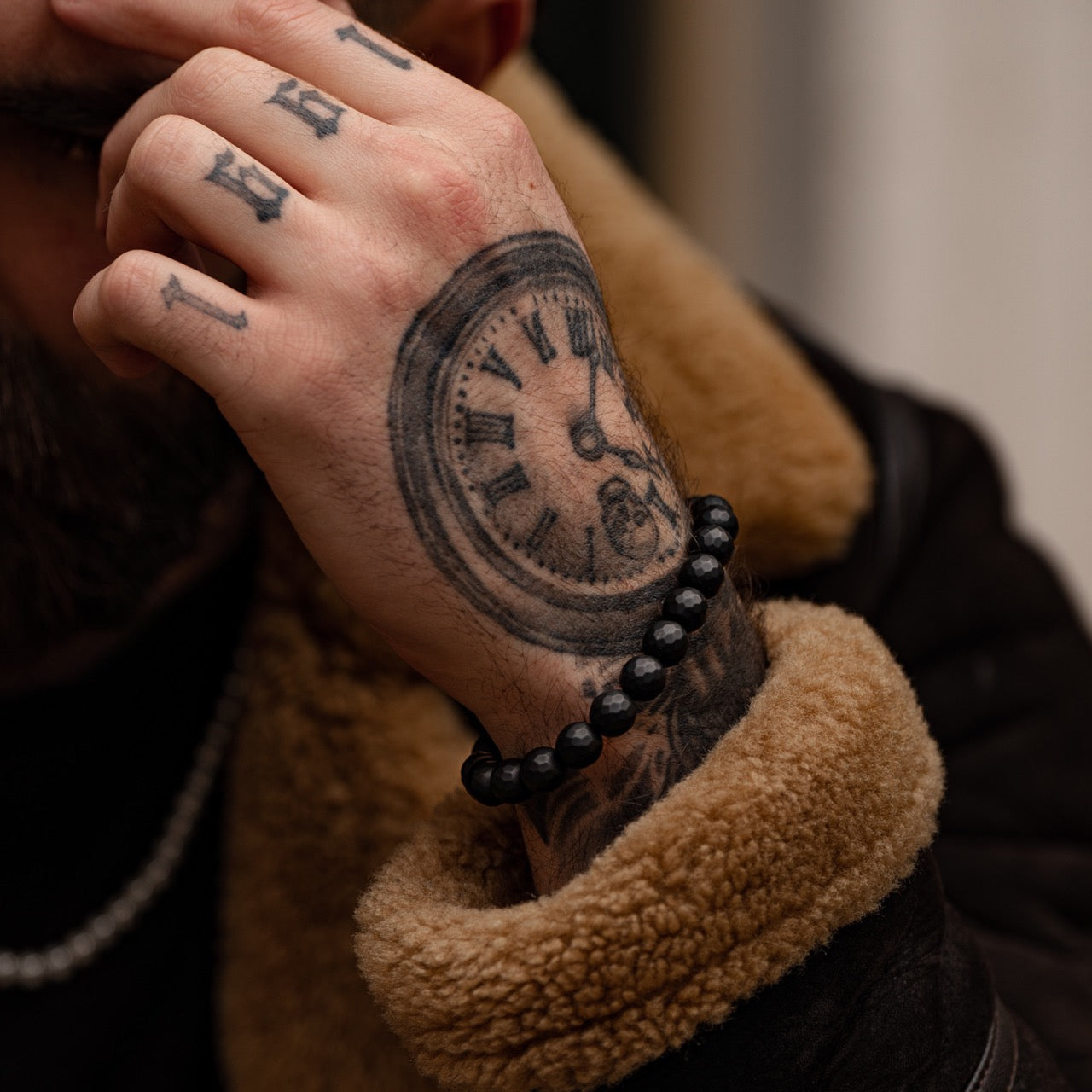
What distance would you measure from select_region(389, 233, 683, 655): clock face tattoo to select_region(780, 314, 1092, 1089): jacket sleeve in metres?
0.56

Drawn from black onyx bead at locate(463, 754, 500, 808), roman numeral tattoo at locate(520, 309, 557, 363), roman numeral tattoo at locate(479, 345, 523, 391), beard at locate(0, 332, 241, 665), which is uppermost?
roman numeral tattoo at locate(520, 309, 557, 363)

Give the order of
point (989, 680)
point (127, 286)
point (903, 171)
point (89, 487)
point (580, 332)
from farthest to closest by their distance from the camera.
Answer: point (903, 171), point (989, 680), point (89, 487), point (580, 332), point (127, 286)

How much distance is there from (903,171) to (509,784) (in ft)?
7.96

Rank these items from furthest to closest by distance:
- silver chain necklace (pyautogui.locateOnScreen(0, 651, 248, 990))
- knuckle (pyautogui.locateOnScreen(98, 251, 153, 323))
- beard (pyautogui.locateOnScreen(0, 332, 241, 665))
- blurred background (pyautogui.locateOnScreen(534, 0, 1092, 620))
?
blurred background (pyautogui.locateOnScreen(534, 0, 1092, 620)) → silver chain necklace (pyautogui.locateOnScreen(0, 651, 248, 990)) → beard (pyautogui.locateOnScreen(0, 332, 241, 665)) → knuckle (pyautogui.locateOnScreen(98, 251, 153, 323))

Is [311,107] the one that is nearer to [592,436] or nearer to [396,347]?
[396,347]

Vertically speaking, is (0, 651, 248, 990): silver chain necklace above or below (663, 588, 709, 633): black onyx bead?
below

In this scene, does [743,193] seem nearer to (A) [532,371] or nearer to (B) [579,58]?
(B) [579,58]

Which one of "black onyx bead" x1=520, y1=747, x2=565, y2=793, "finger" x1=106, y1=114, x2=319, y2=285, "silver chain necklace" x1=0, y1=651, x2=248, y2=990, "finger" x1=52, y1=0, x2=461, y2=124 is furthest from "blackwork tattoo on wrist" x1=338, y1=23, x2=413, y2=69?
"silver chain necklace" x1=0, y1=651, x2=248, y2=990

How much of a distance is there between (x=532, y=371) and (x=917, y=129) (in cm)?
231

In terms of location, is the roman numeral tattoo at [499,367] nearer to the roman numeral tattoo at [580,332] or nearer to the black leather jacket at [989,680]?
the roman numeral tattoo at [580,332]

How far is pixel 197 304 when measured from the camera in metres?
0.67

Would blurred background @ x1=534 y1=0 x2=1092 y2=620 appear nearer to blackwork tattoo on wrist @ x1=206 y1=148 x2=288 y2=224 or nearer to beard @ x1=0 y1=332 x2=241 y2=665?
beard @ x1=0 y1=332 x2=241 y2=665

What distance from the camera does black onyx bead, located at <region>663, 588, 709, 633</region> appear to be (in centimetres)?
74

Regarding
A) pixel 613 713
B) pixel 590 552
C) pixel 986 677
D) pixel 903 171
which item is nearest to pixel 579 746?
pixel 613 713
